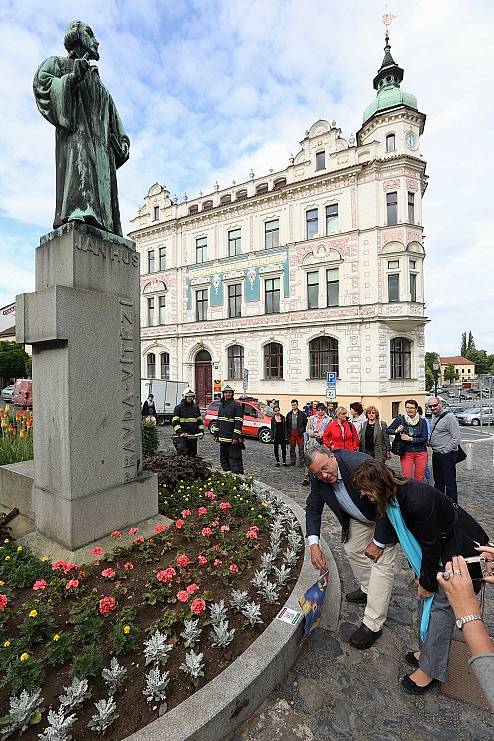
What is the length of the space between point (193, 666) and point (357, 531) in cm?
174

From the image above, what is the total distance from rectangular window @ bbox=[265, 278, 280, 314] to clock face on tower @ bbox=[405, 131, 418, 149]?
35.4 ft

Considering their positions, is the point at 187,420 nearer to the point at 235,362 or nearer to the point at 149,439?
the point at 149,439

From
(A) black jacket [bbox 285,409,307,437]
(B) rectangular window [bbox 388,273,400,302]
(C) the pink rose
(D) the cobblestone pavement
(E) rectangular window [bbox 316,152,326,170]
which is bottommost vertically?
(D) the cobblestone pavement

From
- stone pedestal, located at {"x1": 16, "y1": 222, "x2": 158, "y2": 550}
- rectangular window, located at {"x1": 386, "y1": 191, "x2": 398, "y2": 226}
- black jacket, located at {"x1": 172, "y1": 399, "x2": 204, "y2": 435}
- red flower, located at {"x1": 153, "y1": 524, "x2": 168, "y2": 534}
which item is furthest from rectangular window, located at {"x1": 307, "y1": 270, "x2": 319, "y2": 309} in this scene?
red flower, located at {"x1": 153, "y1": 524, "x2": 168, "y2": 534}

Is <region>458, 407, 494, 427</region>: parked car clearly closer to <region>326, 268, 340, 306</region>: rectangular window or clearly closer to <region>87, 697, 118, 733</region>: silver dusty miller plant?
<region>326, 268, 340, 306</region>: rectangular window

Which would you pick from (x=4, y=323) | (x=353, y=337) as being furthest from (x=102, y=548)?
(x=4, y=323)

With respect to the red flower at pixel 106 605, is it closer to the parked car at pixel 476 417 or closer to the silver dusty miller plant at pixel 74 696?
the silver dusty miller plant at pixel 74 696

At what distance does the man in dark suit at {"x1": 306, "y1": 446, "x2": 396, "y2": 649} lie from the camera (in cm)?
299

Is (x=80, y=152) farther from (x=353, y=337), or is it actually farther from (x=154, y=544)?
(x=353, y=337)

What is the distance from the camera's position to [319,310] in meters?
23.5

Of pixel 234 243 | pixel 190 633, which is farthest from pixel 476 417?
pixel 190 633

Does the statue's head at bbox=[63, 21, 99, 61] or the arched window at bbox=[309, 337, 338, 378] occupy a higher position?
the statue's head at bbox=[63, 21, 99, 61]

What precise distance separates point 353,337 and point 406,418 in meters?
16.0

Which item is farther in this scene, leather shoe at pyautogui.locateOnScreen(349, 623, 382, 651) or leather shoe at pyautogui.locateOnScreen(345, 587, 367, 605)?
leather shoe at pyautogui.locateOnScreen(345, 587, 367, 605)
